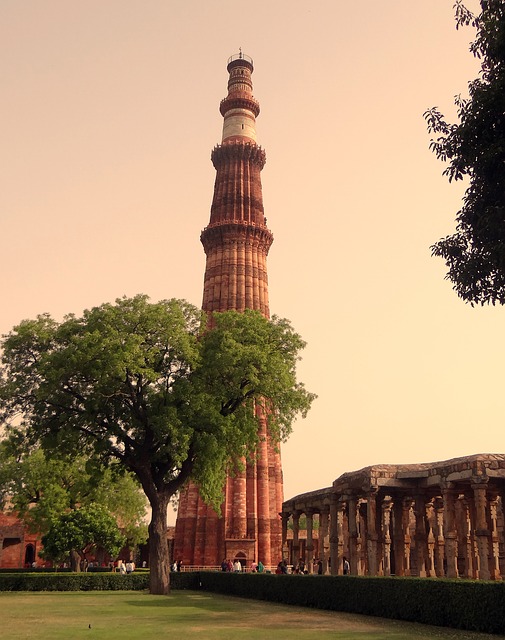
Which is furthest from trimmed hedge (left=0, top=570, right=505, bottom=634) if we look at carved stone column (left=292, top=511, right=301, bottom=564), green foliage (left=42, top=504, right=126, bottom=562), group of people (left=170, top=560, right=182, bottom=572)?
green foliage (left=42, top=504, right=126, bottom=562)

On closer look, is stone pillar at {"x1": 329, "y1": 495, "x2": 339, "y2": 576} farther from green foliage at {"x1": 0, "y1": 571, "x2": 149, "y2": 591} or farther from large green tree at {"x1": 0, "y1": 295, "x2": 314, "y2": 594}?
green foliage at {"x1": 0, "y1": 571, "x2": 149, "y2": 591}

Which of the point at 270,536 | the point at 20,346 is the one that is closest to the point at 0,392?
the point at 20,346

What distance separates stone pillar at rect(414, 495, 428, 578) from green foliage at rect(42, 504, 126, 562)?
24104 millimetres

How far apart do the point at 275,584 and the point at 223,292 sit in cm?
3225

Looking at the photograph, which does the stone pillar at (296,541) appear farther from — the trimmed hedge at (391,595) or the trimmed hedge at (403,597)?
the trimmed hedge at (403,597)

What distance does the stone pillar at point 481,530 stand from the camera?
2286cm

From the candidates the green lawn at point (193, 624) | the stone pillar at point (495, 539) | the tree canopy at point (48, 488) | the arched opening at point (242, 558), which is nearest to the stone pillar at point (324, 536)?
the stone pillar at point (495, 539)

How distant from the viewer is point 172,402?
30578mm

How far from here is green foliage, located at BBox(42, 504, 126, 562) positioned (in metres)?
45.5

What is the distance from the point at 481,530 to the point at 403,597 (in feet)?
19.0

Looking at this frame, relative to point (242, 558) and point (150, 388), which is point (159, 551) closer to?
point (150, 388)

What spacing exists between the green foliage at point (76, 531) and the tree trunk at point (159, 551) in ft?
53.3

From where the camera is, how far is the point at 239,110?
6144 cm

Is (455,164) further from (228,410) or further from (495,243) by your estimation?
(228,410)
